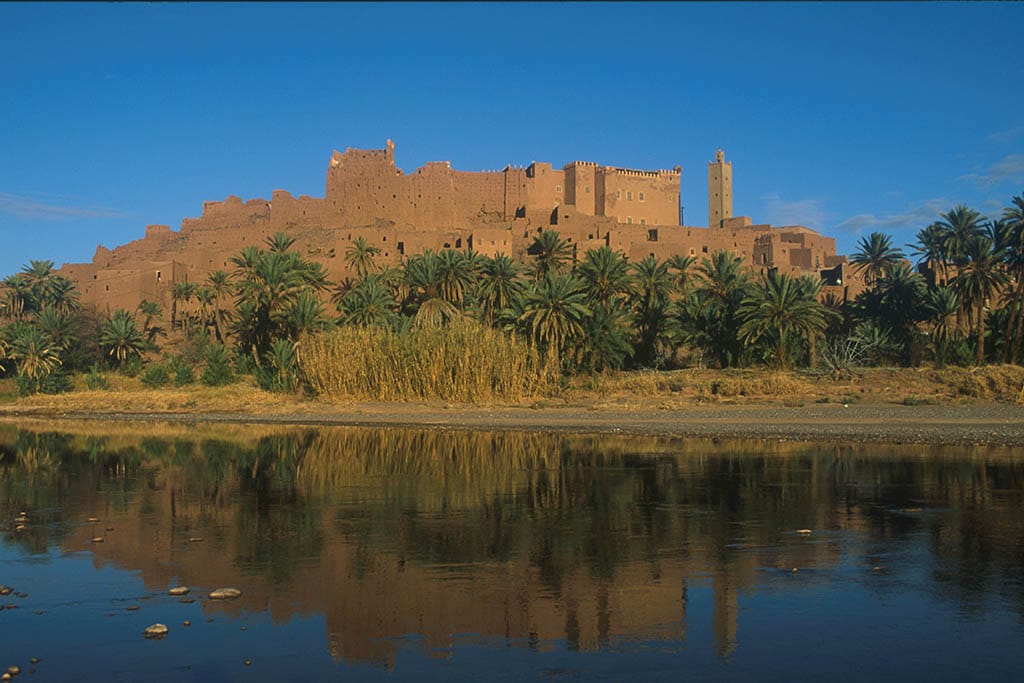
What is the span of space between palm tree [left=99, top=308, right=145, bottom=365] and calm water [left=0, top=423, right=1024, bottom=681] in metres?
32.2

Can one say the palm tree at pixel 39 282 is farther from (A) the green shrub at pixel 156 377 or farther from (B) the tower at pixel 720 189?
(B) the tower at pixel 720 189

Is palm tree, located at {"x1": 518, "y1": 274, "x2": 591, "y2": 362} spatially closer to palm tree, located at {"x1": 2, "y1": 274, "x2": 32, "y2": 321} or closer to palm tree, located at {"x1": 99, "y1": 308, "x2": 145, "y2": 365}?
palm tree, located at {"x1": 99, "y1": 308, "x2": 145, "y2": 365}

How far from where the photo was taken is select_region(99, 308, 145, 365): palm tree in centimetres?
4709

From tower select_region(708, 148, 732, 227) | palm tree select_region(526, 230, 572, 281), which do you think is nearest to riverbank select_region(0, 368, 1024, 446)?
palm tree select_region(526, 230, 572, 281)

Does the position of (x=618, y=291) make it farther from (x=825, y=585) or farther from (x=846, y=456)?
(x=825, y=585)

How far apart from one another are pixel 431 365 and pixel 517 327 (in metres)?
4.26

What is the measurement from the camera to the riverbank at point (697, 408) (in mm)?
23344

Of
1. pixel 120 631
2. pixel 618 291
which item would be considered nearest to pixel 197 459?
pixel 120 631

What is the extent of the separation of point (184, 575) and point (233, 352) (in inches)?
1552

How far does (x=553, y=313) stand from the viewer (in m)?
35.0

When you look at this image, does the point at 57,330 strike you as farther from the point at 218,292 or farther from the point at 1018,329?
the point at 1018,329

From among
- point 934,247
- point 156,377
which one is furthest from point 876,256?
point 156,377

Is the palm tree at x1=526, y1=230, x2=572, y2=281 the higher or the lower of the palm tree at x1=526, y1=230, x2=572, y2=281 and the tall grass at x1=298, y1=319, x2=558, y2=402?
the higher

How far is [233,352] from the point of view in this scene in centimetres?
4703
